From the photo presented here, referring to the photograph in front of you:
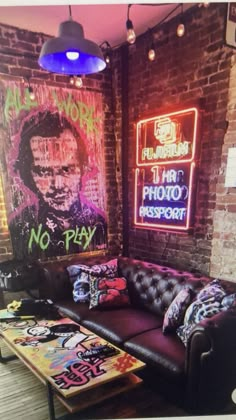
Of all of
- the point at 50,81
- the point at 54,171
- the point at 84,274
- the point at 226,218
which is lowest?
the point at 84,274

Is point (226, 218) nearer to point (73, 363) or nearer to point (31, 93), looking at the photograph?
point (73, 363)

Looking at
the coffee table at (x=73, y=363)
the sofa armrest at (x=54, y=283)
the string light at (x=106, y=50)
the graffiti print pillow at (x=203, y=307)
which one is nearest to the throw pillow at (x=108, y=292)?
the sofa armrest at (x=54, y=283)

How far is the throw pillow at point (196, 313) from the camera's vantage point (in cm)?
198

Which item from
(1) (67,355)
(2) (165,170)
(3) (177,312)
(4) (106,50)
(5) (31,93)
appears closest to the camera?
(1) (67,355)

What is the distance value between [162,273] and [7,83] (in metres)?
2.31

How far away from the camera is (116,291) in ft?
9.32

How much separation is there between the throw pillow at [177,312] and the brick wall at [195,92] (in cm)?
48

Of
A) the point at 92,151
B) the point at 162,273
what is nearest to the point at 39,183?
the point at 92,151

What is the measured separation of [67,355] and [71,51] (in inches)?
71.9

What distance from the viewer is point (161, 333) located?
7.55 ft

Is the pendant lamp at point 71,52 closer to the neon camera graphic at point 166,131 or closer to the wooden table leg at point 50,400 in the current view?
the neon camera graphic at point 166,131

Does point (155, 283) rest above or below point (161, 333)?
above

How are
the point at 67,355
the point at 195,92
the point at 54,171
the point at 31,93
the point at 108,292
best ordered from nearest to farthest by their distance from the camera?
the point at 67,355 < the point at 195,92 < the point at 108,292 < the point at 31,93 < the point at 54,171

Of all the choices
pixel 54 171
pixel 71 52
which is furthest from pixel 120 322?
pixel 71 52
